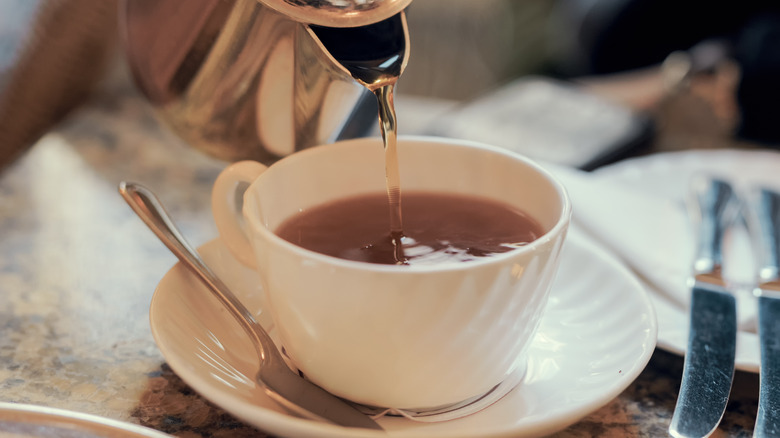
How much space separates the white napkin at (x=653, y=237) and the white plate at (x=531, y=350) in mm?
84

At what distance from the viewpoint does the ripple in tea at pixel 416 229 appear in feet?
1.43

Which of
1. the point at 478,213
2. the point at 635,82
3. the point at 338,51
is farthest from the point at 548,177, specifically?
the point at 635,82

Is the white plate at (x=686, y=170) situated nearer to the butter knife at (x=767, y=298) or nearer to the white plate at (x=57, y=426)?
the butter knife at (x=767, y=298)

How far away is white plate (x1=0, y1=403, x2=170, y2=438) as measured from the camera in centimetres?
34

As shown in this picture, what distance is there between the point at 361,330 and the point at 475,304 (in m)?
0.06

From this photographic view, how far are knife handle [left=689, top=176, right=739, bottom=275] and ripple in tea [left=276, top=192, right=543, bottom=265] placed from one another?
0.20 meters

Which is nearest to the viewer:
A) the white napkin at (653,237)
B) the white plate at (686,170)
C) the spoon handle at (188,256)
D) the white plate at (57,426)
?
the white plate at (57,426)

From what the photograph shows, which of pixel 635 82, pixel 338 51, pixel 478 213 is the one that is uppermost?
pixel 338 51

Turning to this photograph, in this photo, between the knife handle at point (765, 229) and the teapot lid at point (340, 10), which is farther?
the knife handle at point (765, 229)

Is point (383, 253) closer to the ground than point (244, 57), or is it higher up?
closer to the ground

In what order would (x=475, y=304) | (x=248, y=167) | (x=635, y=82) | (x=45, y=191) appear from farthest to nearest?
1. (x=635, y=82)
2. (x=45, y=191)
3. (x=248, y=167)
4. (x=475, y=304)

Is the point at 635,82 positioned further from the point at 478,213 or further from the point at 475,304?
the point at 475,304

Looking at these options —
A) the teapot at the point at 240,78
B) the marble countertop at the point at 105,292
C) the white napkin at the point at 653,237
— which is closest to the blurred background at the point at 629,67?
the marble countertop at the point at 105,292

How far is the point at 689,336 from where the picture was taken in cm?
48
